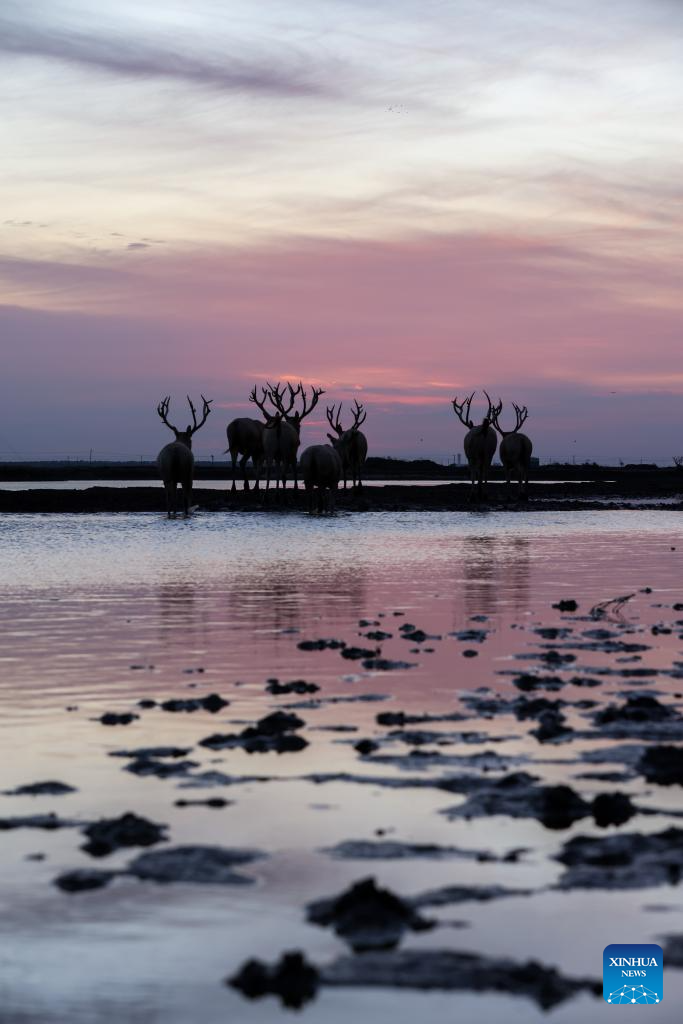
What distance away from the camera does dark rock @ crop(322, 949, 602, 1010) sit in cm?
495

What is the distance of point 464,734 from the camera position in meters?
9.04

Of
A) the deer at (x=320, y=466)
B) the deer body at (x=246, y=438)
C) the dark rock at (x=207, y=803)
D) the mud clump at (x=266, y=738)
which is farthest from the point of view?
the deer body at (x=246, y=438)

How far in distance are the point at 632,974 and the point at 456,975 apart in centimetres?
62

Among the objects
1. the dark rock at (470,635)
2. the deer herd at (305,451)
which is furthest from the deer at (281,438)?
the dark rock at (470,635)

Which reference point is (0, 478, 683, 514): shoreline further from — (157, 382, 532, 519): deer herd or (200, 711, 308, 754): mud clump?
(200, 711, 308, 754): mud clump

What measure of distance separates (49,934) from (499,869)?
1.98 meters

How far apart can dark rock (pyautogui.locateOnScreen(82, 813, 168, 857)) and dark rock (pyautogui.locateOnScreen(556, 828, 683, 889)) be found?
1.90 meters

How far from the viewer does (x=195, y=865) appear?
624cm

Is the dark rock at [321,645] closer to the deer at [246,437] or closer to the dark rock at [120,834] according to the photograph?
the dark rock at [120,834]

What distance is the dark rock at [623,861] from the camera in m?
6.03

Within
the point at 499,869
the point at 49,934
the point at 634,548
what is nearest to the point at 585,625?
the point at 499,869

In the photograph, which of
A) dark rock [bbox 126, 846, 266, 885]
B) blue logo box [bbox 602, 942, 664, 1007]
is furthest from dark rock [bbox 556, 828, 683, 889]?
dark rock [bbox 126, 846, 266, 885]

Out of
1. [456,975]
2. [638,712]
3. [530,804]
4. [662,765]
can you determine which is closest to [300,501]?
[638,712]

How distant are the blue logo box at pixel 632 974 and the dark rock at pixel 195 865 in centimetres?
167
